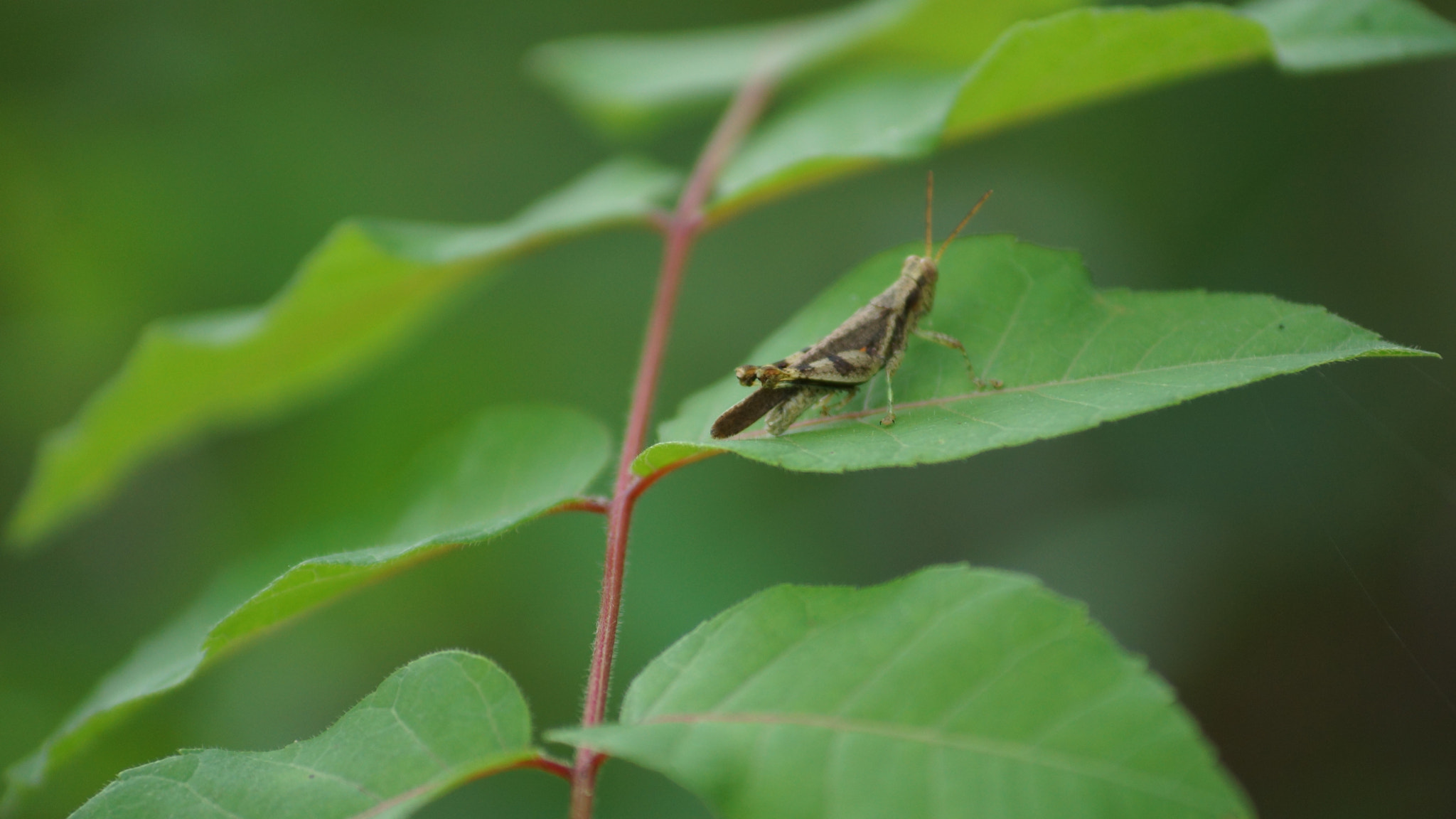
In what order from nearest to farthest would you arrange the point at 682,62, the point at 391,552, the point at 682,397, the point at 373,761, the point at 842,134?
the point at 373,761 → the point at 391,552 → the point at 842,134 → the point at 682,62 → the point at 682,397

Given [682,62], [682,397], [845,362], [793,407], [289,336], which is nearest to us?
[793,407]

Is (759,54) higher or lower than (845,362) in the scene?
higher

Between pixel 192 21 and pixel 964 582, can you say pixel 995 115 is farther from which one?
pixel 192 21

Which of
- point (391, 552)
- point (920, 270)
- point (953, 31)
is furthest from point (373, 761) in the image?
point (953, 31)

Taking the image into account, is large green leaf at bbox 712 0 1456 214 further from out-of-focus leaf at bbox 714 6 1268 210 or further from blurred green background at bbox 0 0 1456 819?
blurred green background at bbox 0 0 1456 819

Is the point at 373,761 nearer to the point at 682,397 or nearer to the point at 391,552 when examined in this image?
the point at 391,552
